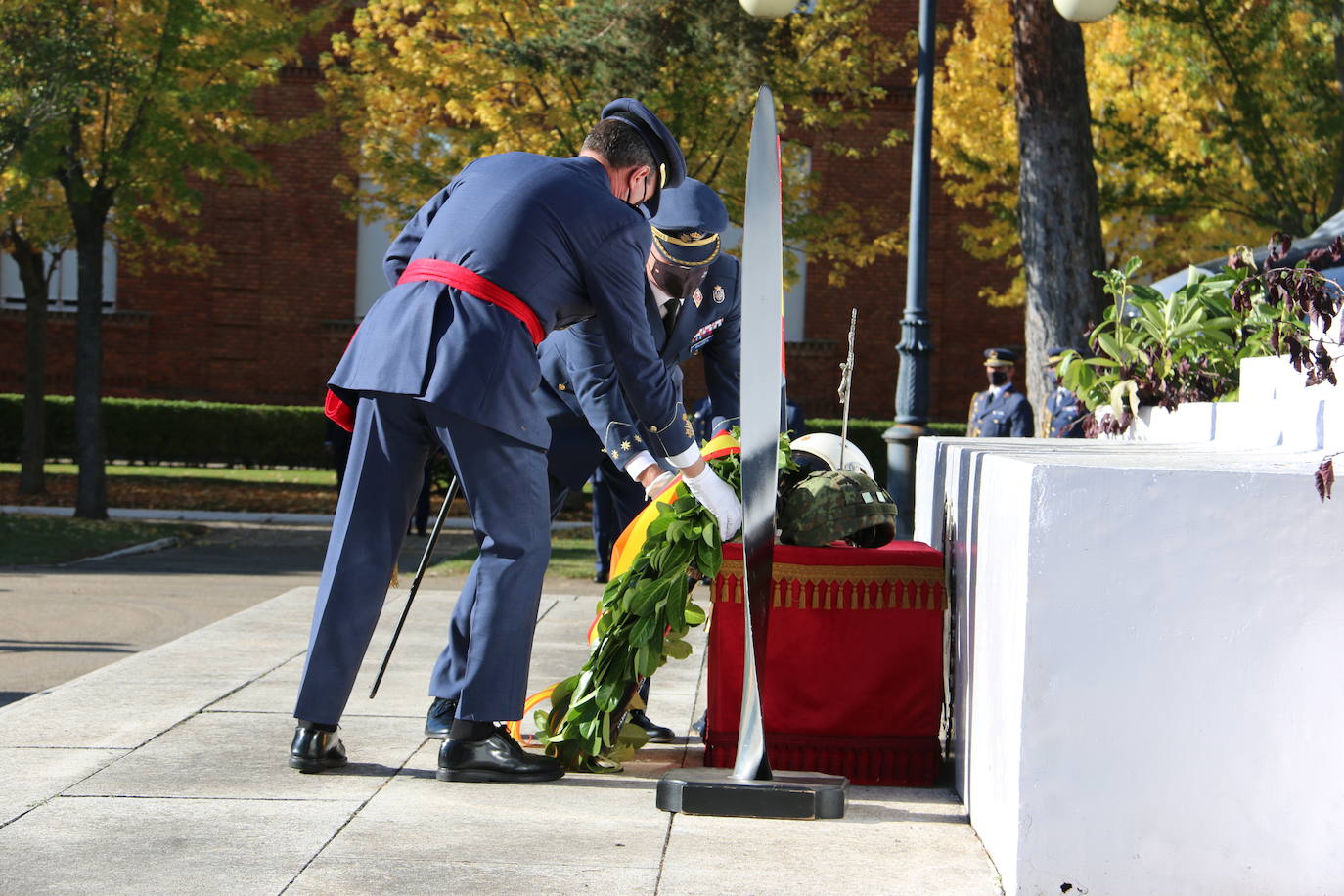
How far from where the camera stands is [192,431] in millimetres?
24438

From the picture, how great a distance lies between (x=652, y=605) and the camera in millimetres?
4402

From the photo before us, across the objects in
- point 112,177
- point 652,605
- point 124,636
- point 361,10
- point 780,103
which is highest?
point 361,10

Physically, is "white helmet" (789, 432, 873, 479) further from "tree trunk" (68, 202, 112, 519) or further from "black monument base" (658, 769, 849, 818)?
"tree trunk" (68, 202, 112, 519)

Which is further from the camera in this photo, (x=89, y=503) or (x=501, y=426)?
(x=89, y=503)

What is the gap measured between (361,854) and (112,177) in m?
14.1

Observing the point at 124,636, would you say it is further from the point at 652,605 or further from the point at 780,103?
the point at 780,103

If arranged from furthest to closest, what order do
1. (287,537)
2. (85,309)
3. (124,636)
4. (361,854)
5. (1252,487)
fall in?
(85,309), (287,537), (124,636), (361,854), (1252,487)

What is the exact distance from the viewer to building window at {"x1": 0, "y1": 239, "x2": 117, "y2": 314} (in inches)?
1045

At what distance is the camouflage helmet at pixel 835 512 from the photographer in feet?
14.4

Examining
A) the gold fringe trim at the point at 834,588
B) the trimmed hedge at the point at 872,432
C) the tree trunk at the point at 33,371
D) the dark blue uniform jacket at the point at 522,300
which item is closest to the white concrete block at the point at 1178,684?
the gold fringe trim at the point at 834,588

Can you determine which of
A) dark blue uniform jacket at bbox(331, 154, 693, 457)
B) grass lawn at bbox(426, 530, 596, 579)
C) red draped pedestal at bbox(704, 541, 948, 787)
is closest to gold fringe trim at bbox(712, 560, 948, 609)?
red draped pedestal at bbox(704, 541, 948, 787)

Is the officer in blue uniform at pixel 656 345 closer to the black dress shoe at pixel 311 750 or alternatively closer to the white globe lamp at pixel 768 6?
the black dress shoe at pixel 311 750

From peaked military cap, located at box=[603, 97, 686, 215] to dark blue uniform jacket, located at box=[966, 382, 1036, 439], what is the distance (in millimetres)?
7846

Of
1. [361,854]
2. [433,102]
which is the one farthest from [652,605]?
[433,102]
